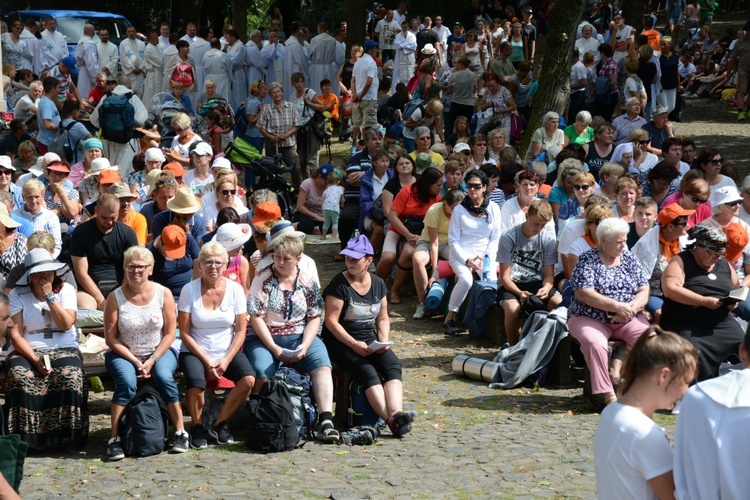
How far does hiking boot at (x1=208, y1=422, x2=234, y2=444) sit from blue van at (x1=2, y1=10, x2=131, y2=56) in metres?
17.7

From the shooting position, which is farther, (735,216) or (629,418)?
(735,216)

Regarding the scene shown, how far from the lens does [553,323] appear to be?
28.8 feet

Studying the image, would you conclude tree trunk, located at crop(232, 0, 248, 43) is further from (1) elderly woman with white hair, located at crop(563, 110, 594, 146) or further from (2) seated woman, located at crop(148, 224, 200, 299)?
(2) seated woman, located at crop(148, 224, 200, 299)

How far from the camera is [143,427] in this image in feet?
23.8

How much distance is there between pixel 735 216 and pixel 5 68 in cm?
1495

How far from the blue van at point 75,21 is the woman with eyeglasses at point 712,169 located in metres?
16.1

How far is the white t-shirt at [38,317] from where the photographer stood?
299 inches

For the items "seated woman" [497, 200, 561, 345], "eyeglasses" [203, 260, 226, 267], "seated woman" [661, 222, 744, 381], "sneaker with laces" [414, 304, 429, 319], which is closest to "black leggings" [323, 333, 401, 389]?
"eyeglasses" [203, 260, 226, 267]

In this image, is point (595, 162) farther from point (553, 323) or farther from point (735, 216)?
point (553, 323)

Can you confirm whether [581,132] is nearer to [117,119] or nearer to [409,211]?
[409,211]

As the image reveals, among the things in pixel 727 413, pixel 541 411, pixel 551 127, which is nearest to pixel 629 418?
pixel 727 413

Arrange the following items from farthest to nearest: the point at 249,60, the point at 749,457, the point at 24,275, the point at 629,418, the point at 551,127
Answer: the point at 249,60
the point at 551,127
the point at 24,275
the point at 629,418
the point at 749,457

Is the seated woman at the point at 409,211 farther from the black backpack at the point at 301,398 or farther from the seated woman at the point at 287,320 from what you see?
the black backpack at the point at 301,398

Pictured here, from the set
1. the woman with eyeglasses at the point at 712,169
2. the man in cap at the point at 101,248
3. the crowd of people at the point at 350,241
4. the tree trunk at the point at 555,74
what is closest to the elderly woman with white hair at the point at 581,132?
the crowd of people at the point at 350,241
